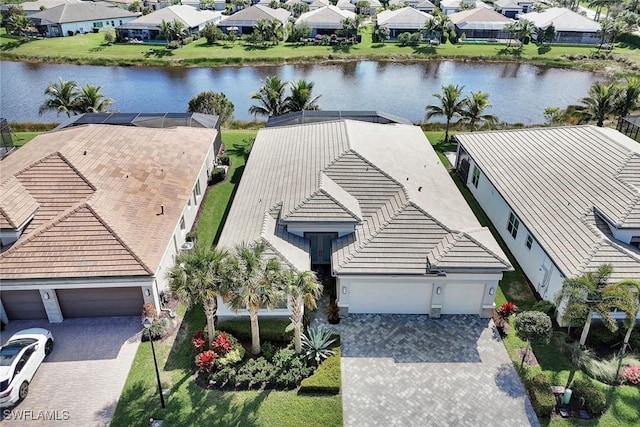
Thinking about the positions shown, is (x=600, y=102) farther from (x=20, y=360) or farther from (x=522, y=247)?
(x=20, y=360)

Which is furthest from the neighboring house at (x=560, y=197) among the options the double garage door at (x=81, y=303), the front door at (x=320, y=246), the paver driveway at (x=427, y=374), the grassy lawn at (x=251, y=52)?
the grassy lawn at (x=251, y=52)

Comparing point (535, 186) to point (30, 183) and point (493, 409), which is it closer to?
point (493, 409)

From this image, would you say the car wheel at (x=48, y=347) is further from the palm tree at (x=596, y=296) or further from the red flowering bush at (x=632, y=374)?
the red flowering bush at (x=632, y=374)

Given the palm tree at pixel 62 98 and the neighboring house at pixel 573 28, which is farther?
the neighboring house at pixel 573 28

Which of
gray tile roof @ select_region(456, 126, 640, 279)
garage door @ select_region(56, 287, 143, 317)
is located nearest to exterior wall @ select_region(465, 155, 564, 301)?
gray tile roof @ select_region(456, 126, 640, 279)

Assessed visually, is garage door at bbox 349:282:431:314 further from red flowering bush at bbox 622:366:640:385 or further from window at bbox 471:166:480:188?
window at bbox 471:166:480:188

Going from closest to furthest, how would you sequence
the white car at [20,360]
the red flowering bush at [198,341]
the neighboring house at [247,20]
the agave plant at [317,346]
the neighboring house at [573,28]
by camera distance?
the white car at [20,360] → the agave plant at [317,346] → the red flowering bush at [198,341] → the neighboring house at [573,28] → the neighboring house at [247,20]

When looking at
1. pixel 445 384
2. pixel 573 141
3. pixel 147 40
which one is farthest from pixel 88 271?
pixel 147 40
